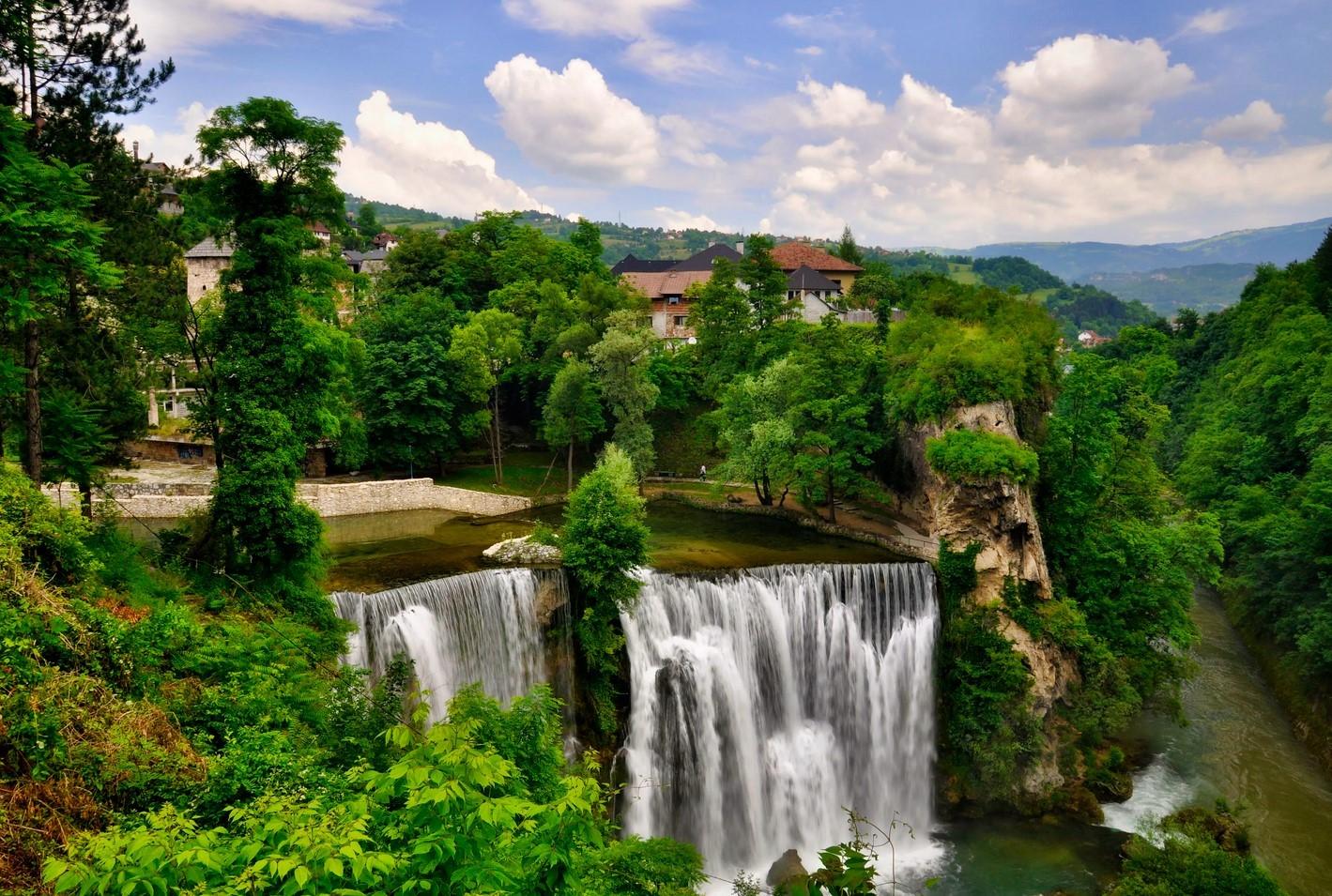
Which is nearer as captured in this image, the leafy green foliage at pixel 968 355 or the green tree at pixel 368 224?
the leafy green foliage at pixel 968 355

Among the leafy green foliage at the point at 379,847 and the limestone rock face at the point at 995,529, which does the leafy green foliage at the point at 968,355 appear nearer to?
the limestone rock face at the point at 995,529

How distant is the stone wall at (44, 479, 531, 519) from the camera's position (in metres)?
31.5

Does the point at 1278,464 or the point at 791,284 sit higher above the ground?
the point at 791,284

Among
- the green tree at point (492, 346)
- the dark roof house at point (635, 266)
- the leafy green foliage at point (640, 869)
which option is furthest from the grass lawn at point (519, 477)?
the dark roof house at point (635, 266)

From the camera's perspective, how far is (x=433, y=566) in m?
25.8

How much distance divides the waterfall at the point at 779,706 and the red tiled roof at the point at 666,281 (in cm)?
4745

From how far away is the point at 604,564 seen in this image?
23.1m

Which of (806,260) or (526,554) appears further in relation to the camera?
(806,260)

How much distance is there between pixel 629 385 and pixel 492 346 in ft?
26.8

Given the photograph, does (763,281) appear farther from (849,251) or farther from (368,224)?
(368,224)

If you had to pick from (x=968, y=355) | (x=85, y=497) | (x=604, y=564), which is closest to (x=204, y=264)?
(x=85, y=497)

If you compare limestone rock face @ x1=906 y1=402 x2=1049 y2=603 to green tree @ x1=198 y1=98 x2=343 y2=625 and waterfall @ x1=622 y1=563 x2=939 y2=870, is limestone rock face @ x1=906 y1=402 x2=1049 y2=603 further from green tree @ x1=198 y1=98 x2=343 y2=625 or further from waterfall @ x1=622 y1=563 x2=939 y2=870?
green tree @ x1=198 y1=98 x2=343 y2=625

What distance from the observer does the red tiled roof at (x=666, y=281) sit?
71169 mm

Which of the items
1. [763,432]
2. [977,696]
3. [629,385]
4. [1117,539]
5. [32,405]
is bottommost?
[977,696]
